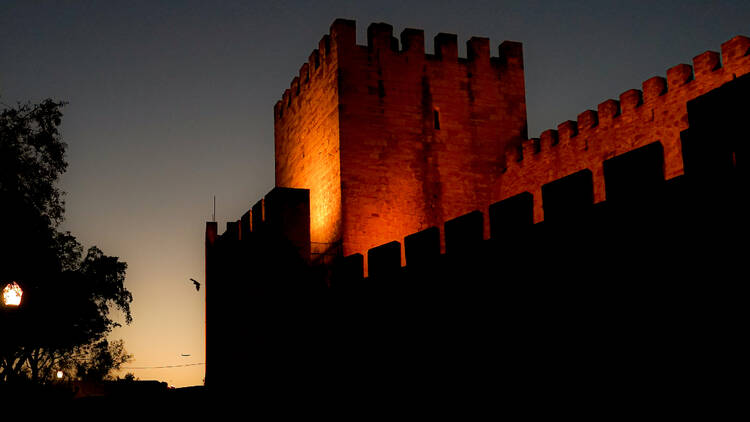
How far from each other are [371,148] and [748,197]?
12131mm

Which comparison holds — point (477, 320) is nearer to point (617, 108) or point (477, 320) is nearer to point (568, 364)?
point (568, 364)

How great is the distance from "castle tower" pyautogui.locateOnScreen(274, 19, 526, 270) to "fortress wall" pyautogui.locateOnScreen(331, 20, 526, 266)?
2 centimetres

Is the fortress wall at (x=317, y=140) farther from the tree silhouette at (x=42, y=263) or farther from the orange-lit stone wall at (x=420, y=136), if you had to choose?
the tree silhouette at (x=42, y=263)

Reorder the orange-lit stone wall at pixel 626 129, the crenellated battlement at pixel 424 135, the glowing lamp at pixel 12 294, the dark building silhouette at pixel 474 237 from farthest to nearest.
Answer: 1. the crenellated battlement at pixel 424 135
2. the orange-lit stone wall at pixel 626 129
3. the glowing lamp at pixel 12 294
4. the dark building silhouette at pixel 474 237

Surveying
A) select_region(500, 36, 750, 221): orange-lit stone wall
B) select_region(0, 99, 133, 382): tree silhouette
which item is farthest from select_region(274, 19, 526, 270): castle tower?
select_region(0, 99, 133, 382): tree silhouette

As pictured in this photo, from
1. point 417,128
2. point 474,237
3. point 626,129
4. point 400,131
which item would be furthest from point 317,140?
point 474,237

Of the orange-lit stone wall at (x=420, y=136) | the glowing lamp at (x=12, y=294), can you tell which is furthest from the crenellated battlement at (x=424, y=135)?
the glowing lamp at (x=12, y=294)

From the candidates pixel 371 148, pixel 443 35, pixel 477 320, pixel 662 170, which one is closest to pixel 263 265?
pixel 371 148

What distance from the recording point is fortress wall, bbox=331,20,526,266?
17281mm

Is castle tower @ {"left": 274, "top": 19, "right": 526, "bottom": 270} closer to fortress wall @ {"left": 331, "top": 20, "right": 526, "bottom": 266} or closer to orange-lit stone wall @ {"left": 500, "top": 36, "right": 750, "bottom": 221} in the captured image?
fortress wall @ {"left": 331, "top": 20, "right": 526, "bottom": 266}

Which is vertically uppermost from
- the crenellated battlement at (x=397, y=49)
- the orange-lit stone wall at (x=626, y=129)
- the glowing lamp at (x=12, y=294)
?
the crenellated battlement at (x=397, y=49)

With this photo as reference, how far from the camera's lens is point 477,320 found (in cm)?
885

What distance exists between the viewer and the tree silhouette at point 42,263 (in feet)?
61.4

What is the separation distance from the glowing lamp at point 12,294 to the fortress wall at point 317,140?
7.37 m
